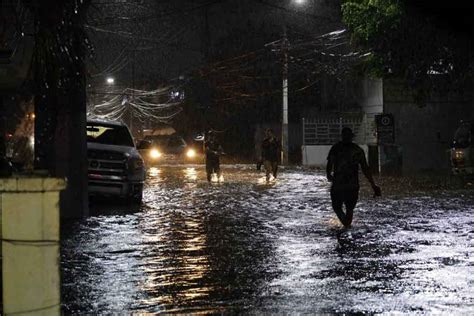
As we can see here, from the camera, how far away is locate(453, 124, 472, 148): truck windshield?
2360 centimetres

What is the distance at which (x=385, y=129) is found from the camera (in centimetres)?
2914

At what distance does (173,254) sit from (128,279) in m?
1.86

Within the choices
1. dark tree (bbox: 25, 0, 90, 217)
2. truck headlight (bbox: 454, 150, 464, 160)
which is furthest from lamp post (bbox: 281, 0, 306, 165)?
dark tree (bbox: 25, 0, 90, 217)

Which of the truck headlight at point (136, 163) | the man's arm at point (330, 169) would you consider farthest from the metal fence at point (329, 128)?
the man's arm at point (330, 169)

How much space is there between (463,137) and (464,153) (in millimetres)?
778

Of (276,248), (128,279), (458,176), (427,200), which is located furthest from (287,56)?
(128,279)

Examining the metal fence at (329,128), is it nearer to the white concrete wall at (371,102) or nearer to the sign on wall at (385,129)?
the white concrete wall at (371,102)

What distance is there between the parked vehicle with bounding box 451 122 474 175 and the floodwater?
6109 millimetres

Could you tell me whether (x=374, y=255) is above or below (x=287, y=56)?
below

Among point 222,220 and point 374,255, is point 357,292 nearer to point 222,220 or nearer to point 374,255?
point 374,255

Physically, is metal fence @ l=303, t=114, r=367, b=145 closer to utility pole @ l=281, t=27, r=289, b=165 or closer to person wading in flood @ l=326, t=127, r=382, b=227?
utility pole @ l=281, t=27, r=289, b=165

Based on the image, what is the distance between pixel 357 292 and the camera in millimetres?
7746

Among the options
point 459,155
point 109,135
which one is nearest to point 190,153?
point 459,155

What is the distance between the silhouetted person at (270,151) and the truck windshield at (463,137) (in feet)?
19.6
